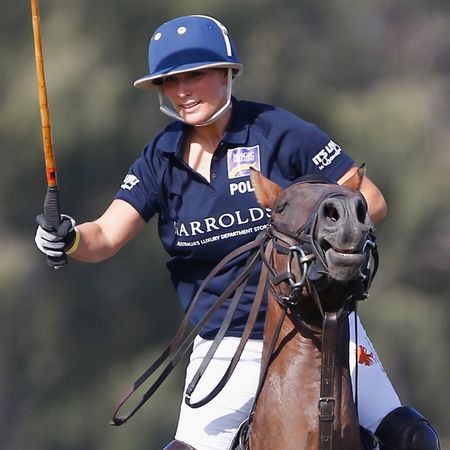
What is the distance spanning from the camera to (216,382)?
3.44 m

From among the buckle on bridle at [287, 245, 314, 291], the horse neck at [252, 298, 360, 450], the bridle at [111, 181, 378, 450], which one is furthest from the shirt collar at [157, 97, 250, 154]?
the buckle on bridle at [287, 245, 314, 291]

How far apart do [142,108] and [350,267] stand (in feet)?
17.4

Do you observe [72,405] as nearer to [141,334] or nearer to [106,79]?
[141,334]

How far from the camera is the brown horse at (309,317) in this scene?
263cm

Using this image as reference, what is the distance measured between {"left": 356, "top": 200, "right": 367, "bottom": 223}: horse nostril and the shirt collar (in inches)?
37.1

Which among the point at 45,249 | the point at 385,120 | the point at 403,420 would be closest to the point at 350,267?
the point at 403,420

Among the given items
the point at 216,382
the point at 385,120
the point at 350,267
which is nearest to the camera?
the point at 350,267

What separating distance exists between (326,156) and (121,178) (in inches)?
168

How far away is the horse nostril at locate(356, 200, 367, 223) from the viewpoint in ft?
8.59

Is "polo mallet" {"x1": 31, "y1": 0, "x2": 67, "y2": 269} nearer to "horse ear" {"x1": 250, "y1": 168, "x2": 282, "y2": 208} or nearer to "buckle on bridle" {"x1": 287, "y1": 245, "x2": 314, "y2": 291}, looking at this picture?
"horse ear" {"x1": 250, "y1": 168, "x2": 282, "y2": 208}

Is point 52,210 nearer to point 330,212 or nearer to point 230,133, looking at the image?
point 230,133

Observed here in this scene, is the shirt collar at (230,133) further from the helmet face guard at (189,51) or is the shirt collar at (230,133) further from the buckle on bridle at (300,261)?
the buckle on bridle at (300,261)

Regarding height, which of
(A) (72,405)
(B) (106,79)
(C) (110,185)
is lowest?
(A) (72,405)

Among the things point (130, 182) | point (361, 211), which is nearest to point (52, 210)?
point (130, 182)
